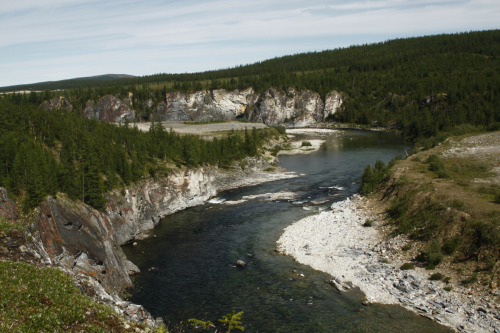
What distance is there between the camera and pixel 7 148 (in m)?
39.0

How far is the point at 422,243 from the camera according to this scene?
37.4 metres

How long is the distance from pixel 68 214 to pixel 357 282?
93.4 feet

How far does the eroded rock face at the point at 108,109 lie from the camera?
17062 cm

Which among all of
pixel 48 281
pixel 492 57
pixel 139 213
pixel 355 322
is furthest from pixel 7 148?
pixel 492 57

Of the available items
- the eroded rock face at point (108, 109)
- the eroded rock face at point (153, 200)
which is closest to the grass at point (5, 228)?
the eroded rock face at point (153, 200)

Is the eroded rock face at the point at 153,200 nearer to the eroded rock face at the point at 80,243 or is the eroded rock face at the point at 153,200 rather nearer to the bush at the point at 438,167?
the eroded rock face at the point at 80,243

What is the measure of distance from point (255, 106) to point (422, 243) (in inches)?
6346

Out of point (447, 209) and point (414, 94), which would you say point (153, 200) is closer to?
point (447, 209)


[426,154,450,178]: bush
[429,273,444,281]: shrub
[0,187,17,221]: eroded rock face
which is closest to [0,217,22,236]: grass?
[0,187,17,221]: eroded rock face

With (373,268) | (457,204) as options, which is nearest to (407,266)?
(373,268)

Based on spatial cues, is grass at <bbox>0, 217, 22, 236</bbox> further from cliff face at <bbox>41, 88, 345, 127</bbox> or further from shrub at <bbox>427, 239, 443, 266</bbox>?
cliff face at <bbox>41, 88, 345, 127</bbox>

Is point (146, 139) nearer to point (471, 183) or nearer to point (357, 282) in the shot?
point (357, 282)

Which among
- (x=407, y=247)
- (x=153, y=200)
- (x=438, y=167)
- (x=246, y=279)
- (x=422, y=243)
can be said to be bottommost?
(x=246, y=279)

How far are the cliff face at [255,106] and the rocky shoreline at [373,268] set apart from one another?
141 m
